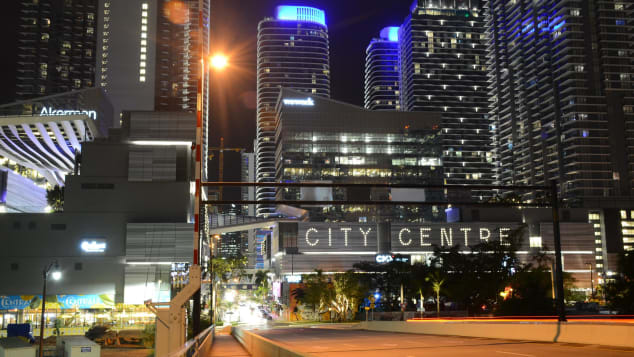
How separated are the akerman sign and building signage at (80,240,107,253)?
264ft

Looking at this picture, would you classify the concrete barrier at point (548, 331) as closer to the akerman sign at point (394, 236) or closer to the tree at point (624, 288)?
the tree at point (624, 288)

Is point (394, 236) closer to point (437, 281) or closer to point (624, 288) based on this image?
point (437, 281)

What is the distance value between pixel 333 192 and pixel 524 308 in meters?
136

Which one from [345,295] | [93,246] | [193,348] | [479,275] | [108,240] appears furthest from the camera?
[345,295]

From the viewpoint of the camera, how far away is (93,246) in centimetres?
10012

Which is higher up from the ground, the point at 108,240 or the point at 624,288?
the point at 108,240

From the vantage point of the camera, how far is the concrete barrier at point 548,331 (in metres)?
20.7

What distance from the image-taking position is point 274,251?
18688 cm

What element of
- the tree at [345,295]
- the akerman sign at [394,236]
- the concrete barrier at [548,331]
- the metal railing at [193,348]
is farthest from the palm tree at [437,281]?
the akerman sign at [394,236]

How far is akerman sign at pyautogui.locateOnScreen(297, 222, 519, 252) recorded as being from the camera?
17375cm

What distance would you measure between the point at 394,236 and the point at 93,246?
96402mm

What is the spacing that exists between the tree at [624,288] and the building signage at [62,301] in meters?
75.8

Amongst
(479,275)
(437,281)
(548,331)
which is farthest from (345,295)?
(548,331)

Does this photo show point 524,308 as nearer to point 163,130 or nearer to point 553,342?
point 553,342
